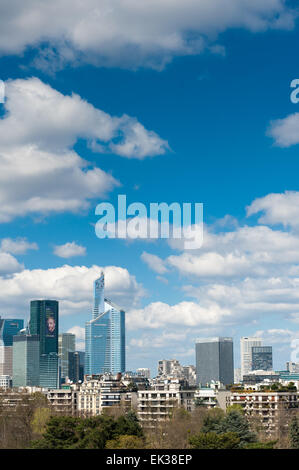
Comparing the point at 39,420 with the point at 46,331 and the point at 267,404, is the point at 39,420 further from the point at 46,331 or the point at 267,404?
the point at 46,331

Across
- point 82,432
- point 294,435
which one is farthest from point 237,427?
point 82,432

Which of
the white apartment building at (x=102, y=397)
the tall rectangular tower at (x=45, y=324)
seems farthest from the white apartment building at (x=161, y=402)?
the tall rectangular tower at (x=45, y=324)

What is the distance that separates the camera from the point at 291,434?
139 feet

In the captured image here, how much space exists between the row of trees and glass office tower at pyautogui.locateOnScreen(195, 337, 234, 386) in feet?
313

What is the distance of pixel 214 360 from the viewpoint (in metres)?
151

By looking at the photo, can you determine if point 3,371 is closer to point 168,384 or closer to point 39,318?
point 39,318

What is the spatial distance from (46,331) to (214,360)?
55535 millimetres

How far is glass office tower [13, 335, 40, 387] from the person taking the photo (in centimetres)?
18000

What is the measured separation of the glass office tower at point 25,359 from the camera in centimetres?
18000

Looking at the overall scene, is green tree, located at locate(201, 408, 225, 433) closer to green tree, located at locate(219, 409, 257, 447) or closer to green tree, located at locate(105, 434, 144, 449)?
green tree, located at locate(219, 409, 257, 447)

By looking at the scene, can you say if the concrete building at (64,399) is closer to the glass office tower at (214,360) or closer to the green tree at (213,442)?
the green tree at (213,442)

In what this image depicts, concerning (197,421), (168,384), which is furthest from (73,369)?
(197,421)

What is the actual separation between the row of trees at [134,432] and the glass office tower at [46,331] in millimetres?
127295
